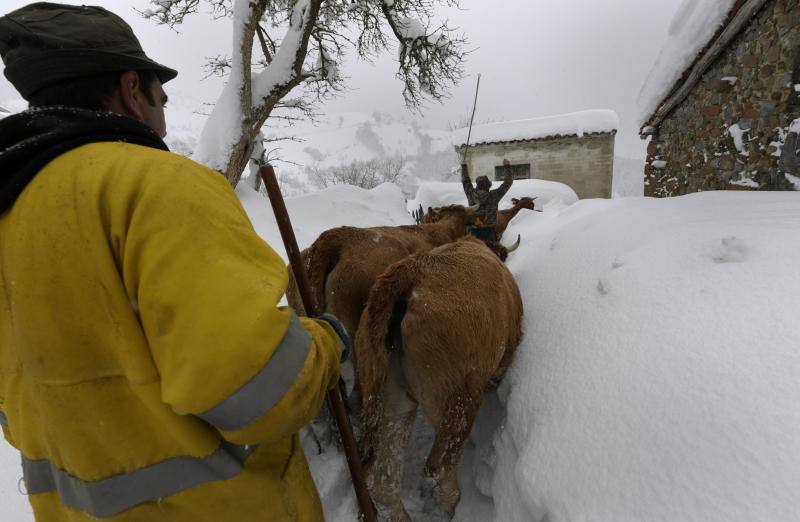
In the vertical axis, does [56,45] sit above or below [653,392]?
above

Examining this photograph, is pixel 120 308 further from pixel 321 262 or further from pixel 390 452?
pixel 321 262

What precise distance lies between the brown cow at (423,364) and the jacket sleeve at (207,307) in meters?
0.95

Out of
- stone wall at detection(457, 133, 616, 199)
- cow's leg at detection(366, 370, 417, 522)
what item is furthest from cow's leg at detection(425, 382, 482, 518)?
stone wall at detection(457, 133, 616, 199)

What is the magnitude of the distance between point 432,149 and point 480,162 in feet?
190

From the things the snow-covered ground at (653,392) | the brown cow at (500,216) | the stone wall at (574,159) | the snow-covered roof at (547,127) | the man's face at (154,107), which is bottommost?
the snow-covered ground at (653,392)

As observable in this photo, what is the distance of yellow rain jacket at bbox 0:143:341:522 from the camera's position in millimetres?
694

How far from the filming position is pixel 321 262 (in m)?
2.64

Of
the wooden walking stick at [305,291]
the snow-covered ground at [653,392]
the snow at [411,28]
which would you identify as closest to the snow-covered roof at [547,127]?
the snow at [411,28]

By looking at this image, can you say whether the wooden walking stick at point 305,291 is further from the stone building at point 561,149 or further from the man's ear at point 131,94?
the stone building at point 561,149

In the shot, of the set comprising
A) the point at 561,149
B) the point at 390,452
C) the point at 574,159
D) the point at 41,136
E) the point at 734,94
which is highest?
the point at 561,149

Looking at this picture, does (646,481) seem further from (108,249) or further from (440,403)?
(108,249)

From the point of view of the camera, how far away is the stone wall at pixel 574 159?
13.7 meters

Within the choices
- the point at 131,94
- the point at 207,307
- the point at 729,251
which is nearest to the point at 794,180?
the point at 729,251

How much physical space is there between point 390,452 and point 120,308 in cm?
152
